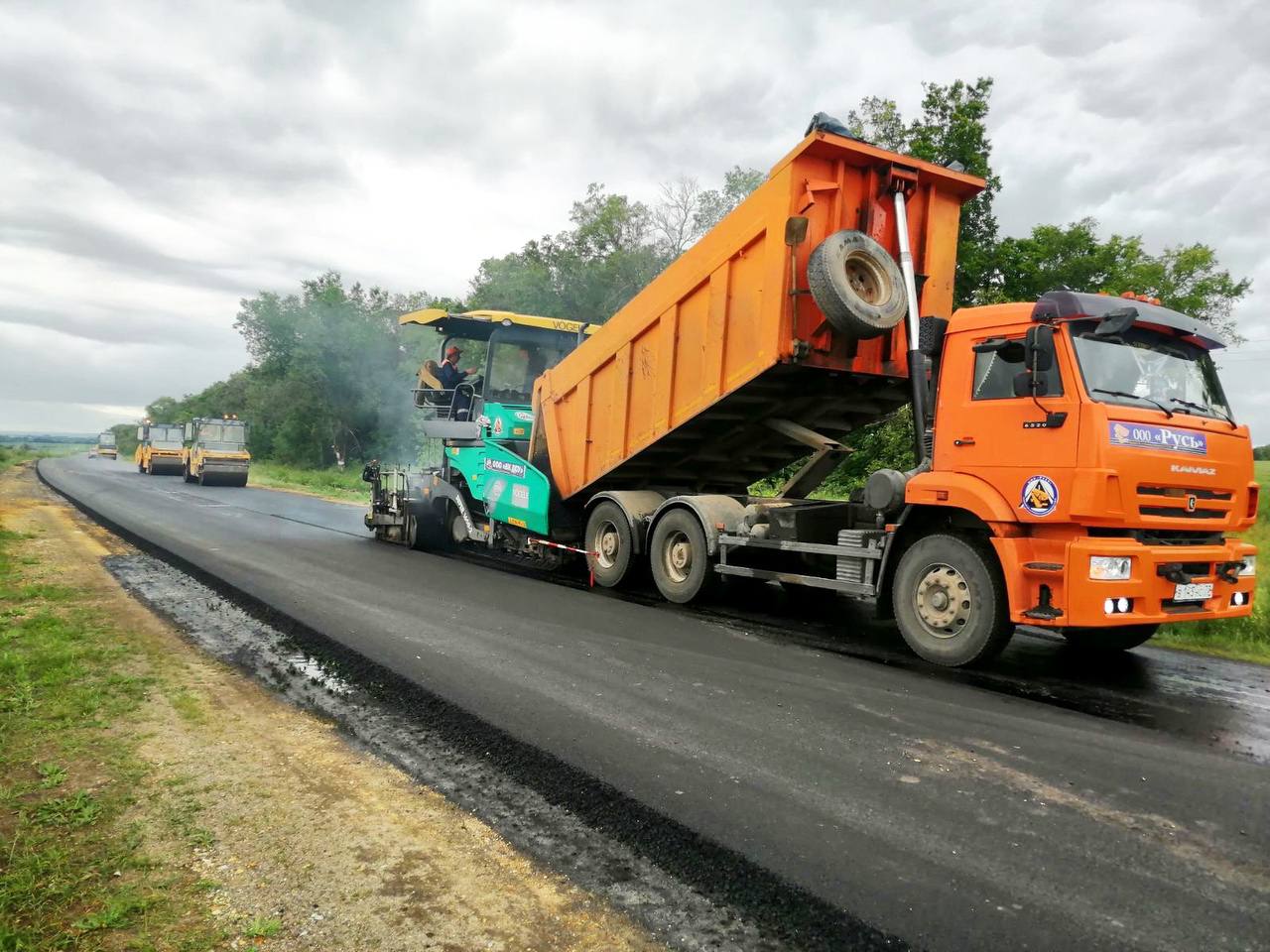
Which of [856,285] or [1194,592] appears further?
[856,285]

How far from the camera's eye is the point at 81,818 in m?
2.88

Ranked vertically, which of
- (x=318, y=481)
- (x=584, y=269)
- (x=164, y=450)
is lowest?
(x=318, y=481)

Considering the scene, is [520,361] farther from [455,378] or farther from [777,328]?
[777,328]

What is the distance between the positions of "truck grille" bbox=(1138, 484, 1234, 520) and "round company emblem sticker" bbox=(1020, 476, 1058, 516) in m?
0.48

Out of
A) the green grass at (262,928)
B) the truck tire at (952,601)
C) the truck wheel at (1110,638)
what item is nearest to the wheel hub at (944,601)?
the truck tire at (952,601)

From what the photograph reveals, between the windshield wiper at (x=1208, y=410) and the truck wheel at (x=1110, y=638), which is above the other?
the windshield wiper at (x=1208, y=410)

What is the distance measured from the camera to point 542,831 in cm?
296

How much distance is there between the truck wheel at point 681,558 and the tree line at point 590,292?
6545mm

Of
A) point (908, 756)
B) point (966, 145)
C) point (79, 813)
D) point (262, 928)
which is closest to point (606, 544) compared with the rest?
point (908, 756)

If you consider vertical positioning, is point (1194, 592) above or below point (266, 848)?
above

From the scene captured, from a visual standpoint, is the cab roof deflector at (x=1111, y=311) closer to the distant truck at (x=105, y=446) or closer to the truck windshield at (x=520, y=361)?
the truck windshield at (x=520, y=361)

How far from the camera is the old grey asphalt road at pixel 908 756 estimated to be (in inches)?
101

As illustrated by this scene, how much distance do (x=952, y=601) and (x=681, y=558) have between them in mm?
2958

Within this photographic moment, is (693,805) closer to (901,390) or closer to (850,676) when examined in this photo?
(850,676)
